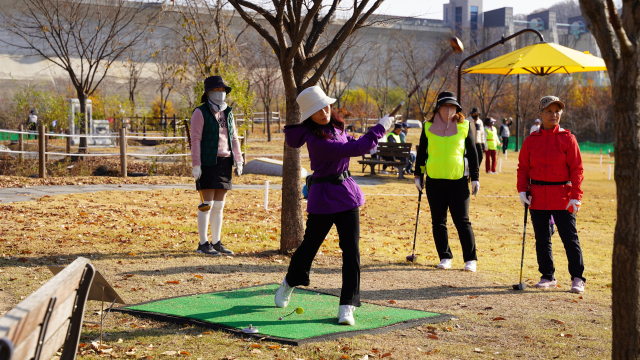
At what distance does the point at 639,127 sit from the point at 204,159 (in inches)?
205

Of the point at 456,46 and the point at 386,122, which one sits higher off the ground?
the point at 456,46

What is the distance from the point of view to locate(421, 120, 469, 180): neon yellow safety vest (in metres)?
7.23

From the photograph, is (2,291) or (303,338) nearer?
(303,338)

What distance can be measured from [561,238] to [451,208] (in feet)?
4.48

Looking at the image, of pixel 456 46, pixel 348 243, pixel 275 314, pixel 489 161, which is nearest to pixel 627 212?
pixel 348 243

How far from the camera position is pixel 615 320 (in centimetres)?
327

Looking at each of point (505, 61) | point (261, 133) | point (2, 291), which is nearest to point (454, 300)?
point (2, 291)

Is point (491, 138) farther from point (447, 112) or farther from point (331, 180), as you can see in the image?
point (331, 180)

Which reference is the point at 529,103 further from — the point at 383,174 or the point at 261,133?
the point at 383,174

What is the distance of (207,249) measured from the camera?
25.6 feet

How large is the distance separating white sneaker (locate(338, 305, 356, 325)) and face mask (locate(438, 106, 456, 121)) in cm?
312

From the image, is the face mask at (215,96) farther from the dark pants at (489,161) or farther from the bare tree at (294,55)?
the dark pants at (489,161)

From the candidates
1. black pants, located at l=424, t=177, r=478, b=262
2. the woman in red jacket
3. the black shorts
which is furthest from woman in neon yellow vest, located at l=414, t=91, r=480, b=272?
the black shorts

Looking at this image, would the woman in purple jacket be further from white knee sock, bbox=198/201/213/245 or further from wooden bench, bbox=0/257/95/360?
white knee sock, bbox=198/201/213/245
